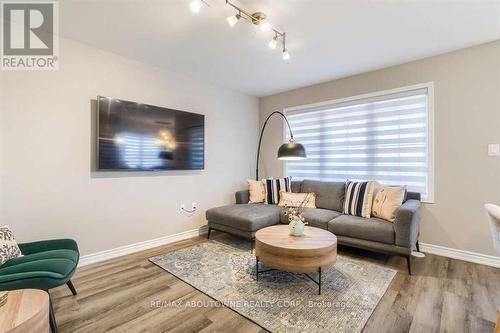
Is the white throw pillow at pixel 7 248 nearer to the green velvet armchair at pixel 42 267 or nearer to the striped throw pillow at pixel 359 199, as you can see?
the green velvet armchair at pixel 42 267

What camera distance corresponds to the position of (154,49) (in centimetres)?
295

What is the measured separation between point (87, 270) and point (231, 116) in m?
3.13

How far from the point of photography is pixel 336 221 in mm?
3047

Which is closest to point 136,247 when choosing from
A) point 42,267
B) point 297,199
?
point 42,267

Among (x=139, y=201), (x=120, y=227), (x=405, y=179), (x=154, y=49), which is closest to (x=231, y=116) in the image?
(x=154, y=49)

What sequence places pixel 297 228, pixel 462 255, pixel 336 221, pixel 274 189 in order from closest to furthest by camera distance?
pixel 297 228
pixel 462 255
pixel 336 221
pixel 274 189

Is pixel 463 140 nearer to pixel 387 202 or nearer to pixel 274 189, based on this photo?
pixel 387 202

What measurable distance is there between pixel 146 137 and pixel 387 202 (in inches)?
127

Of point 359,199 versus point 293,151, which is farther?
point 359,199

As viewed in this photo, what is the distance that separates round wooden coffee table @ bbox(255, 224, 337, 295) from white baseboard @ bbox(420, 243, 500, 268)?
5.62ft

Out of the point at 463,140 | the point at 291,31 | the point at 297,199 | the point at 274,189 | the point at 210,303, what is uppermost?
the point at 291,31

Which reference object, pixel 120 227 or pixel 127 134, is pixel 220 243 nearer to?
pixel 120 227

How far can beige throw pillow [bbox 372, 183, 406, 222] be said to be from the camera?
9.60 feet

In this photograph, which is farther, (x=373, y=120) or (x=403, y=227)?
(x=373, y=120)
